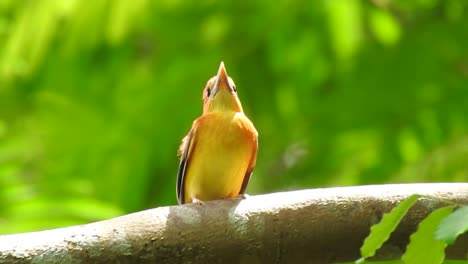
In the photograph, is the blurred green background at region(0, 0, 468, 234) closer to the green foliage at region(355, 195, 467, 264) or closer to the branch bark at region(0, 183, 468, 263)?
the branch bark at region(0, 183, 468, 263)

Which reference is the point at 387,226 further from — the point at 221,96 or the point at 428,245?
the point at 221,96

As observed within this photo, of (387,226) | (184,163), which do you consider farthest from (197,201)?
(387,226)

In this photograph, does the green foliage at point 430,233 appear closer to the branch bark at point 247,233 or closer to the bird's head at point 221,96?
the branch bark at point 247,233

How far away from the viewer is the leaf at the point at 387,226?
2.36 m

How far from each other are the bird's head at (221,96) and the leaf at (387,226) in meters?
1.86

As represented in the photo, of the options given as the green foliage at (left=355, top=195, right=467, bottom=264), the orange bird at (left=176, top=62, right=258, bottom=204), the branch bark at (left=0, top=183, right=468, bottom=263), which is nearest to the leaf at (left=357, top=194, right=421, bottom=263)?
the green foliage at (left=355, top=195, right=467, bottom=264)

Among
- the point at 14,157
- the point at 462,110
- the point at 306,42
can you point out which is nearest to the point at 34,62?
the point at 14,157

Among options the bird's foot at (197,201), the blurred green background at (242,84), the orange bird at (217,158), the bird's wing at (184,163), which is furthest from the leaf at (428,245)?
the blurred green background at (242,84)

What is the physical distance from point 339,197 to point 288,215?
0.47 feet

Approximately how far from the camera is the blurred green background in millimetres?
6301

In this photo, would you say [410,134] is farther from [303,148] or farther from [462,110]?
[303,148]

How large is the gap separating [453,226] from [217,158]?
1.80 metres

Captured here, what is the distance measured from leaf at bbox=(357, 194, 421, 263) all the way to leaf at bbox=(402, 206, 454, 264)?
0.16 ft

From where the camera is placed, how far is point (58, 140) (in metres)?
6.47
